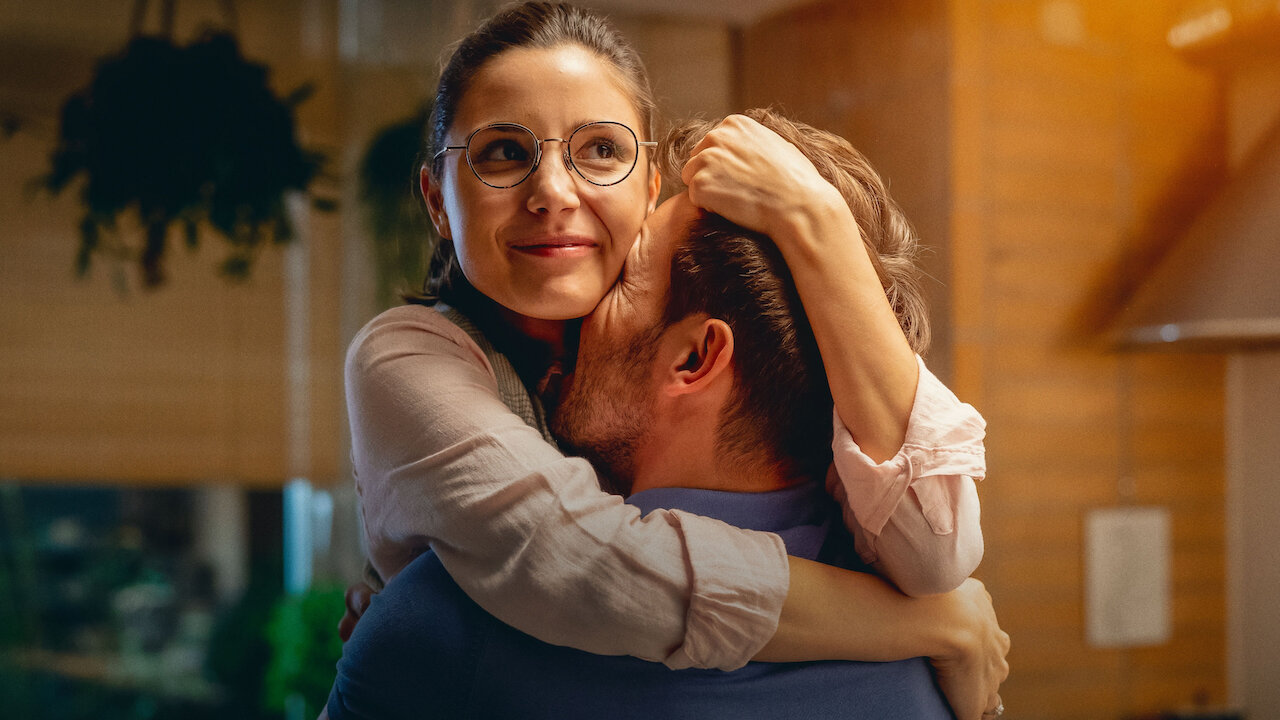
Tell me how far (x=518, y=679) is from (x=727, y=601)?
6.3 inches

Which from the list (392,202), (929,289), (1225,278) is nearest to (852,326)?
(929,289)

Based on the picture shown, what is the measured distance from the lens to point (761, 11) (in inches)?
68.9

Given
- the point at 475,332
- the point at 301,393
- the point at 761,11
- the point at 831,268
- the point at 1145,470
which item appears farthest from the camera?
the point at 301,393

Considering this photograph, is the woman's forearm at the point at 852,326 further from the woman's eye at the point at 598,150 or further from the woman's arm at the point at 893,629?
the woman's eye at the point at 598,150

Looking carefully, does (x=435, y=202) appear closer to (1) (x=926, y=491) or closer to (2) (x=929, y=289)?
(1) (x=926, y=491)

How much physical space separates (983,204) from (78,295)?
2361 millimetres

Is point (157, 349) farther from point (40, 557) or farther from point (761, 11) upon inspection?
point (761, 11)

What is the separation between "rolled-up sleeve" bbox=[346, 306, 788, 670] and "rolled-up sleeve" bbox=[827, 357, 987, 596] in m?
0.08

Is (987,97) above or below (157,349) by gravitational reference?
above

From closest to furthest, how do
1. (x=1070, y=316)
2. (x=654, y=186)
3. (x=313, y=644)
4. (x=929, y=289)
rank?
(x=654, y=186) < (x=929, y=289) < (x=1070, y=316) < (x=313, y=644)

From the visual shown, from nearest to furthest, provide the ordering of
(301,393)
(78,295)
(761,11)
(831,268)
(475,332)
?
(831,268) < (475,332) < (761,11) < (78,295) < (301,393)

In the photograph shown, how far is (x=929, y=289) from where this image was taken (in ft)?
5.41

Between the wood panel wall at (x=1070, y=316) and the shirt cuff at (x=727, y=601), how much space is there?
3.70 ft

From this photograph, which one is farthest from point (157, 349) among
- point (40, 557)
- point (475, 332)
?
point (475, 332)
